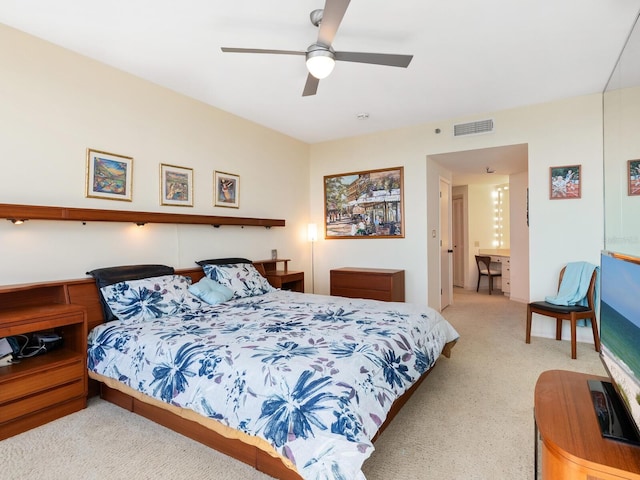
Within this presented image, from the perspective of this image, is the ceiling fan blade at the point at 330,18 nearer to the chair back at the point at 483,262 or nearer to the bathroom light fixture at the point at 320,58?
the bathroom light fixture at the point at 320,58

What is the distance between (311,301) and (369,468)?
1603mm

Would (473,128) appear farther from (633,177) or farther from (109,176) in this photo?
(109,176)

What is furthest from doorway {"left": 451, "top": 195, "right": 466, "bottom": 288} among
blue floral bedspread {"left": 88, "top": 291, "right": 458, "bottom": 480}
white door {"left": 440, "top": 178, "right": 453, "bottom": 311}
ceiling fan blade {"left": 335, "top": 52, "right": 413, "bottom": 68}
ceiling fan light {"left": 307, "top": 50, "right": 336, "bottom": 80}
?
ceiling fan light {"left": 307, "top": 50, "right": 336, "bottom": 80}

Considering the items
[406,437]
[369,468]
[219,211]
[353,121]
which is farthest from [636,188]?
[219,211]

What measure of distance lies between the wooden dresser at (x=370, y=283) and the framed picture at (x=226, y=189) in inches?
65.4

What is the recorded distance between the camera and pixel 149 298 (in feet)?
9.18

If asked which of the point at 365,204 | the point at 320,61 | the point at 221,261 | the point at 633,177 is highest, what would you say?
the point at 320,61

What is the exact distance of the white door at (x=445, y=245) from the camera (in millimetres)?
5441

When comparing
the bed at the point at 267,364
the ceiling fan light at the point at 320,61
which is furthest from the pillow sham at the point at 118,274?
the ceiling fan light at the point at 320,61

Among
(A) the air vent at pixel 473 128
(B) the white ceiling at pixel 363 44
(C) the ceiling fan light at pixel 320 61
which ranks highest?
(B) the white ceiling at pixel 363 44

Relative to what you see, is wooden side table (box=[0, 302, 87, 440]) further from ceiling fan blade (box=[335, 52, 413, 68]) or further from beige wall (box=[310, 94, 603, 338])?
beige wall (box=[310, 94, 603, 338])

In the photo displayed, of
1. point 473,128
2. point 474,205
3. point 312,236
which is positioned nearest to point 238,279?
point 312,236

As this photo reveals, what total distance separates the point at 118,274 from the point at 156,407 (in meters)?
1.20

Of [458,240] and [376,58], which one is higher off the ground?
[376,58]
